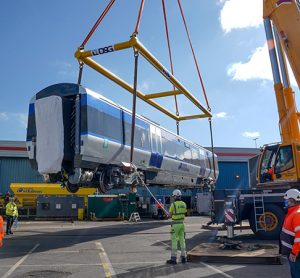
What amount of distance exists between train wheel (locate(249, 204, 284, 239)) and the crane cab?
0.91 m

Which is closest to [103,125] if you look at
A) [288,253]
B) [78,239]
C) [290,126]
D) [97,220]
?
[78,239]

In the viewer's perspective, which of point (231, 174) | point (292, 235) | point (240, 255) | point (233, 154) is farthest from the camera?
point (233, 154)

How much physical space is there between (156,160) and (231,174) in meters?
26.0

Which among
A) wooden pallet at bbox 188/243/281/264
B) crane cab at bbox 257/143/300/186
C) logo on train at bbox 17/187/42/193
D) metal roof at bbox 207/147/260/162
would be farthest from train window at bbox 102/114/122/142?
metal roof at bbox 207/147/260/162

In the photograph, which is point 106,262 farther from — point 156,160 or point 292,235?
point 156,160

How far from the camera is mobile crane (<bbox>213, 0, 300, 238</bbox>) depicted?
1263 centimetres

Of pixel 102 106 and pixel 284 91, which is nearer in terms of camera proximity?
pixel 102 106

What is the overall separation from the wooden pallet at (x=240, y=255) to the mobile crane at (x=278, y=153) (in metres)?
2.71

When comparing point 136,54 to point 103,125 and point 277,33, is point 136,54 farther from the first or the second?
point 277,33

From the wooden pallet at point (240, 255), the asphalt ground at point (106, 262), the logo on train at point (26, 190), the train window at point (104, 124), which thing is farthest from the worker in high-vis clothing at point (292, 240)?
the logo on train at point (26, 190)

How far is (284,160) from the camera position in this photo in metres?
12.8

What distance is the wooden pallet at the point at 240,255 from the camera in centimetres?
877

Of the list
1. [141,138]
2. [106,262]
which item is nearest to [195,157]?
[141,138]

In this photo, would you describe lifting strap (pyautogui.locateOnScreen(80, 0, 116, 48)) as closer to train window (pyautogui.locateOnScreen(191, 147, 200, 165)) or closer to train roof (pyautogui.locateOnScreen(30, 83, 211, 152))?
train roof (pyautogui.locateOnScreen(30, 83, 211, 152))
